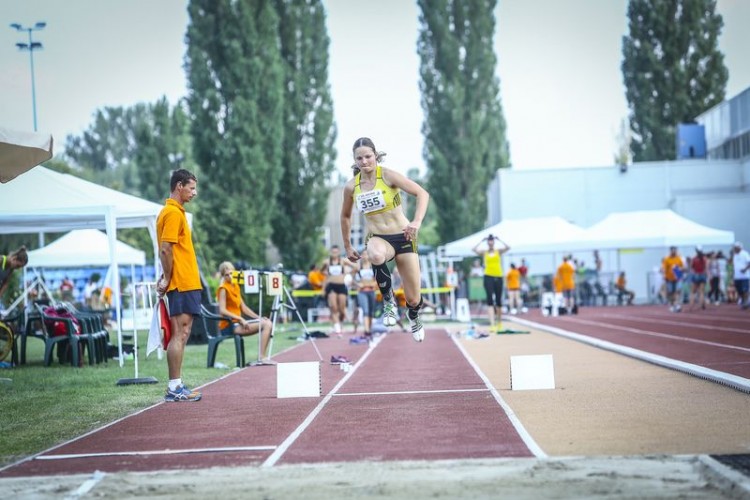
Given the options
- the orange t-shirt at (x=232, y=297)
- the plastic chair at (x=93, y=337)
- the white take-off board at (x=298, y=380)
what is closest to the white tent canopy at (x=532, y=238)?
the plastic chair at (x=93, y=337)

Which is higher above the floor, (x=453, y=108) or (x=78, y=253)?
(x=453, y=108)

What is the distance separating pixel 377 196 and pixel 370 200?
80mm

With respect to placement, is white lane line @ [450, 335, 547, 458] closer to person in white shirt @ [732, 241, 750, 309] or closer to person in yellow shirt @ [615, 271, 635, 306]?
person in white shirt @ [732, 241, 750, 309]

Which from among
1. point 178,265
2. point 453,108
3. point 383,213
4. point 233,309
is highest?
point 453,108

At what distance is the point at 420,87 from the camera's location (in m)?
51.1

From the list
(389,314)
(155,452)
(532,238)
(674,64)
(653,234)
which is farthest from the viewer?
(674,64)

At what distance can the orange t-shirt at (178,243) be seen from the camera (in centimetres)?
969

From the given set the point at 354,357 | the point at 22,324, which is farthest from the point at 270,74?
the point at 354,357

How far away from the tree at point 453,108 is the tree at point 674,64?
7905mm

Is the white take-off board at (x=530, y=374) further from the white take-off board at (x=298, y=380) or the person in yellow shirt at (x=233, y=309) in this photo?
the person in yellow shirt at (x=233, y=309)

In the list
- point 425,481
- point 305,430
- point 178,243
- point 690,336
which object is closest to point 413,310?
point 178,243

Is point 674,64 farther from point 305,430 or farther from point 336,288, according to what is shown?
point 305,430

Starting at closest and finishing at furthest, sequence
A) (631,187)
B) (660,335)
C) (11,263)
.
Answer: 1. (11,263)
2. (660,335)
3. (631,187)

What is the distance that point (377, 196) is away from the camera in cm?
980
